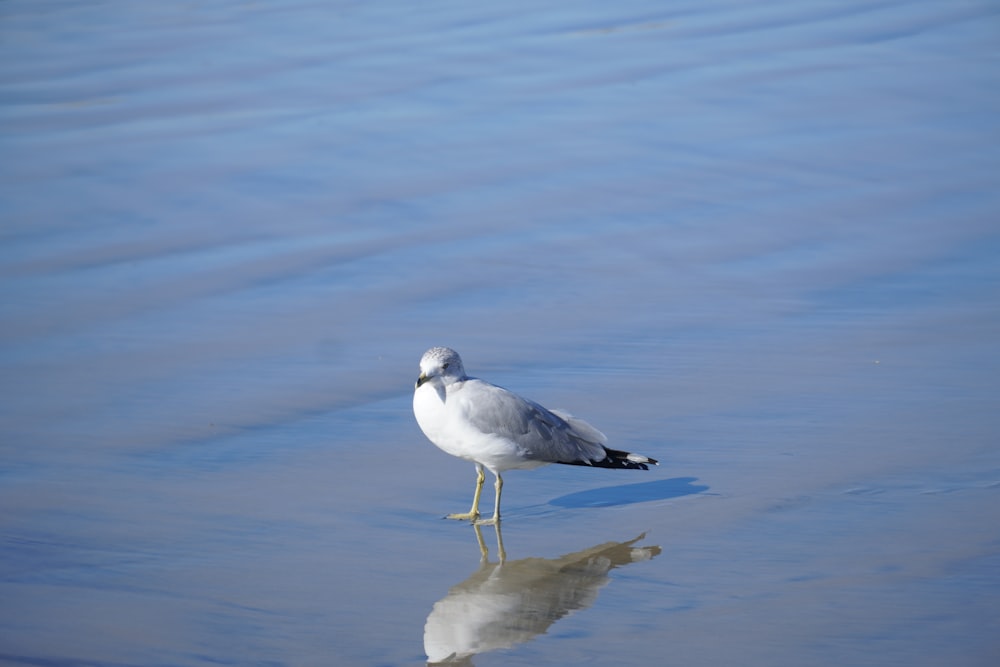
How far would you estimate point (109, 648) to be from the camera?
4.21 m

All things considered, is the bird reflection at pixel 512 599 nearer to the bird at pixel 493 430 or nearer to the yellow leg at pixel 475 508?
the yellow leg at pixel 475 508

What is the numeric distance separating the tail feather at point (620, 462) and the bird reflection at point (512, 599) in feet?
1.35


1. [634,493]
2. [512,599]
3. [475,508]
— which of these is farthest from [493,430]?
[512,599]

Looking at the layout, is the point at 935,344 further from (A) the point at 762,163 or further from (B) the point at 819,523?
(A) the point at 762,163

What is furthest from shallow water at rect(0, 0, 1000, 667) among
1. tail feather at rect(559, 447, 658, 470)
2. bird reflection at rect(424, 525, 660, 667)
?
tail feather at rect(559, 447, 658, 470)

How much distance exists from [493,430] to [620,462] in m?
0.48

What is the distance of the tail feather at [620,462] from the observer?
5.35m

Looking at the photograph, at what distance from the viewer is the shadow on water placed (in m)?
5.34

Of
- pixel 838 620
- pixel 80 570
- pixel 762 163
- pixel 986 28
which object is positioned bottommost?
pixel 838 620

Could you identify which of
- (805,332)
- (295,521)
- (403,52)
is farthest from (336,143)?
(295,521)

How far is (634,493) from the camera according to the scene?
5465mm

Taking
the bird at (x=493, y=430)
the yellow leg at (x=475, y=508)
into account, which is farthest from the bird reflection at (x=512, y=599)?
the bird at (x=493, y=430)

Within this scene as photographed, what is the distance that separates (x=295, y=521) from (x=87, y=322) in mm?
2514

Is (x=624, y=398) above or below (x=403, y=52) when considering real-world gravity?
below
